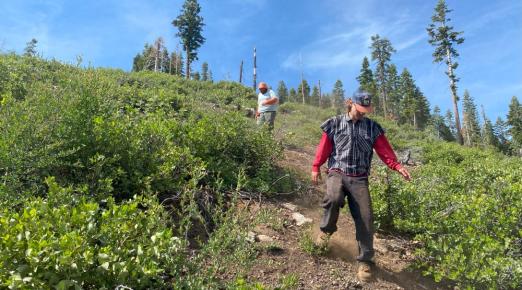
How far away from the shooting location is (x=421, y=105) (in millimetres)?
57438

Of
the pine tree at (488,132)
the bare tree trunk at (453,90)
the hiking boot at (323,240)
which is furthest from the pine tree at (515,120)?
the hiking boot at (323,240)

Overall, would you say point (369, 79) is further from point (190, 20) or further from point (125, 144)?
point (125, 144)

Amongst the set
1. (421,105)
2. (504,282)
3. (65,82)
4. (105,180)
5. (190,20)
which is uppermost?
(190,20)

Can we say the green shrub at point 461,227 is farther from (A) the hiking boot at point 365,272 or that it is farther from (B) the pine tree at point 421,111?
(B) the pine tree at point 421,111

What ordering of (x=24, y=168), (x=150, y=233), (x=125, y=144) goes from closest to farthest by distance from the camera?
(x=150, y=233) → (x=24, y=168) → (x=125, y=144)

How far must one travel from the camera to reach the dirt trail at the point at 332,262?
3.93 metres

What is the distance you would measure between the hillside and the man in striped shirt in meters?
0.39

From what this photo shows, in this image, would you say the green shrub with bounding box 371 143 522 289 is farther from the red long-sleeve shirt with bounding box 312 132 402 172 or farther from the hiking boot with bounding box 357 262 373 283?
the red long-sleeve shirt with bounding box 312 132 402 172

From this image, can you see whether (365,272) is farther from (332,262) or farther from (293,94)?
(293,94)

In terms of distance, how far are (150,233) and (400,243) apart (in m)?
3.36

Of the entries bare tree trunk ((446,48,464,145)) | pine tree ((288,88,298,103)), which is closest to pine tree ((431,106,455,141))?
pine tree ((288,88,298,103))

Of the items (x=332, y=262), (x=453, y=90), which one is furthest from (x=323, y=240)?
(x=453, y=90)

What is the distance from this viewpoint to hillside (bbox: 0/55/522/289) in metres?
2.67

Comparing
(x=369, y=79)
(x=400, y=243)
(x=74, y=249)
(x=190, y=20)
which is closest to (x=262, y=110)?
(x=400, y=243)
